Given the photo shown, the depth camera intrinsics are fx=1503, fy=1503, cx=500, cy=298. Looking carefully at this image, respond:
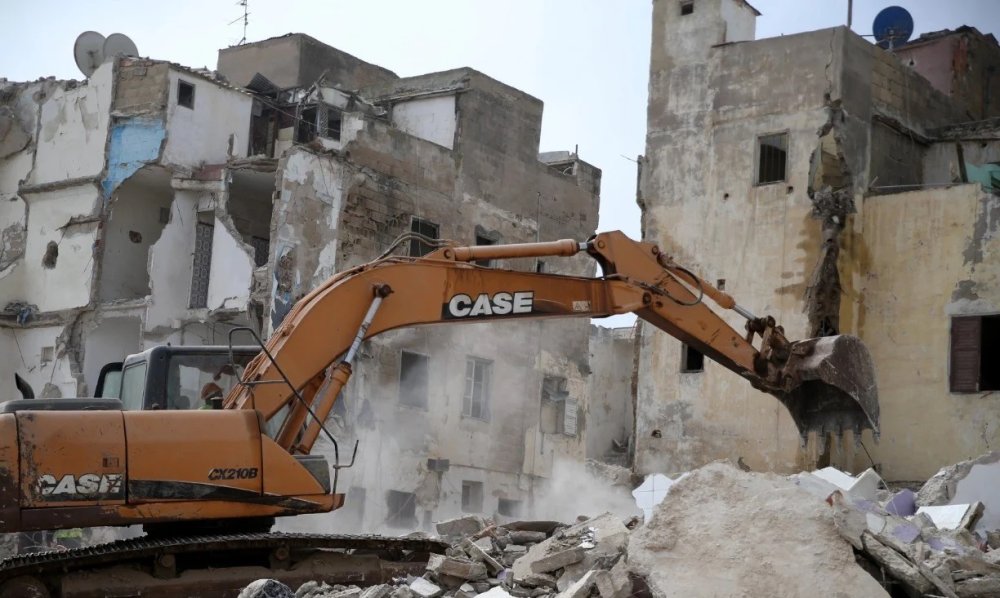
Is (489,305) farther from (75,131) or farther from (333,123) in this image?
(75,131)

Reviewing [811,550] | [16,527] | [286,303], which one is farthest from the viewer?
[286,303]

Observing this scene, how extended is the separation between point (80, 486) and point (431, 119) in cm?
2198

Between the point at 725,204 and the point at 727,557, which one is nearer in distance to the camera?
the point at 727,557

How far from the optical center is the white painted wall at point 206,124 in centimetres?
3038

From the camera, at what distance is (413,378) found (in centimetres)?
2984

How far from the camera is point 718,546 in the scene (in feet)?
33.9

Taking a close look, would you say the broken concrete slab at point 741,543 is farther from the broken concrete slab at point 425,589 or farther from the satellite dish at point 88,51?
the satellite dish at point 88,51

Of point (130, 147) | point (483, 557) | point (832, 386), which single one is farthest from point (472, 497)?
point (483, 557)

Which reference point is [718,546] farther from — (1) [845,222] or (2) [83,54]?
(2) [83,54]

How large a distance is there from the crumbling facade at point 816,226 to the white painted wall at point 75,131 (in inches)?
515

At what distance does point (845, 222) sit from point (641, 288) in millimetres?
8789

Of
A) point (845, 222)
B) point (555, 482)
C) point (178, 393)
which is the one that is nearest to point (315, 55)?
point (555, 482)

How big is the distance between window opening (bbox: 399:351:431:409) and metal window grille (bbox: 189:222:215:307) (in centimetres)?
449

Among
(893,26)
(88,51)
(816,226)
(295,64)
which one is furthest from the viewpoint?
(295,64)
